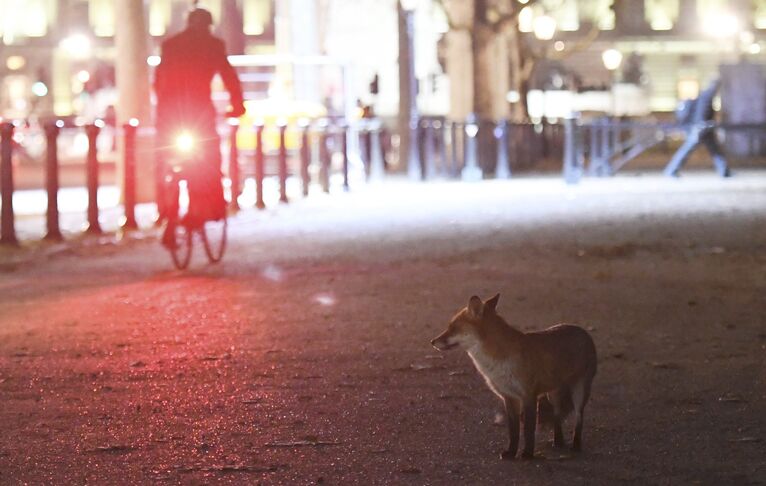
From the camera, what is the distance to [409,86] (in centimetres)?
3097

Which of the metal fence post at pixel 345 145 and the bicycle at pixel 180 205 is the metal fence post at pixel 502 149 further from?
the bicycle at pixel 180 205

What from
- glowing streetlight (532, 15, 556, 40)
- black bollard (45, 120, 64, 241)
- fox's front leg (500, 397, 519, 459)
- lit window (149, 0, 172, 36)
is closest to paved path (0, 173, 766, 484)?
fox's front leg (500, 397, 519, 459)

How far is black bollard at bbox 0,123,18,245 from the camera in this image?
1430cm

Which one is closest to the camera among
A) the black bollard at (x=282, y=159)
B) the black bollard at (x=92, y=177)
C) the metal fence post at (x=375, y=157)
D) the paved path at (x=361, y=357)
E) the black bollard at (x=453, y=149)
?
the paved path at (x=361, y=357)

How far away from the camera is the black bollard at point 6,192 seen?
14297 millimetres

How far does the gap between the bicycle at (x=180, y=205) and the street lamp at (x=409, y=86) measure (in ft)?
57.7

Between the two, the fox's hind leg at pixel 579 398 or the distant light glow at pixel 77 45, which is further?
the distant light glow at pixel 77 45

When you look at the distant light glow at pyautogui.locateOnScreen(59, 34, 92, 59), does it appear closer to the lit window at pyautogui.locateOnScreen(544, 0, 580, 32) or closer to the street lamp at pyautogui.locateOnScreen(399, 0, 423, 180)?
the lit window at pyautogui.locateOnScreen(544, 0, 580, 32)

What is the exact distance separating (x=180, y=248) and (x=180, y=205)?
420 millimetres

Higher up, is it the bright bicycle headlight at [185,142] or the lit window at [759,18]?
the lit window at [759,18]

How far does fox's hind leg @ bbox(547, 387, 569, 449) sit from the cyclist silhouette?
24.3ft

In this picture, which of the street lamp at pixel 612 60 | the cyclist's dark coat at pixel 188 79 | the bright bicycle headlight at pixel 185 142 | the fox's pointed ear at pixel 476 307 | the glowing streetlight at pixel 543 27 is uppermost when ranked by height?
the glowing streetlight at pixel 543 27

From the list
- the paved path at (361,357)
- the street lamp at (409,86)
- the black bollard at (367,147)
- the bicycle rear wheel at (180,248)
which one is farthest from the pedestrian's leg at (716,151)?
the bicycle rear wheel at (180,248)

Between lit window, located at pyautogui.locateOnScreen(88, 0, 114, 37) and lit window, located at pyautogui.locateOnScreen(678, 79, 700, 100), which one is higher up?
lit window, located at pyautogui.locateOnScreen(88, 0, 114, 37)
